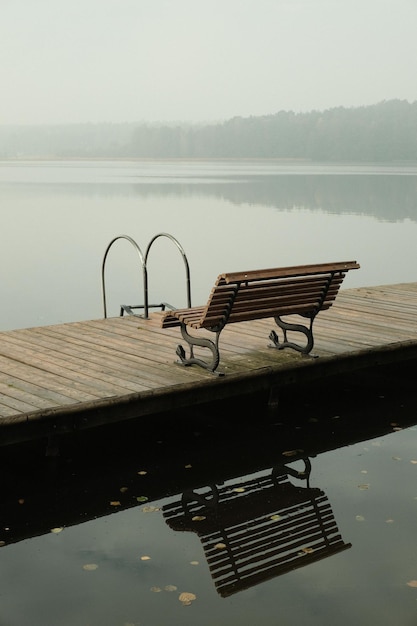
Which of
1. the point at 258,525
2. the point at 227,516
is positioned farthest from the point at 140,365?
the point at 258,525

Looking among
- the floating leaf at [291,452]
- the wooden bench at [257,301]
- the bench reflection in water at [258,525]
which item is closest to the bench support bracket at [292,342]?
the wooden bench at [257,301]

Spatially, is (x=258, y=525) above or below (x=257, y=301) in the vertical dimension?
below

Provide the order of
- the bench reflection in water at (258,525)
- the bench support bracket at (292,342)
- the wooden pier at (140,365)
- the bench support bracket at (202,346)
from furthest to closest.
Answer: the bench support bracket at (292,342) < the bench support bracket at (202,346) < the wooden pier at (140,365) < the bench reflection in water at (258,525)

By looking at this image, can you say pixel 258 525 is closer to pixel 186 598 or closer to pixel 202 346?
pixel 186 598

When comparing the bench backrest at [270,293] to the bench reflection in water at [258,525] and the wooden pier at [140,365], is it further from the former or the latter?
the bench reflection in water at [258,525]

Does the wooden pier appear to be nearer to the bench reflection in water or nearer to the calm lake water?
the calm lake water

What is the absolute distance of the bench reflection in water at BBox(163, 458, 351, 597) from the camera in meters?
5.18

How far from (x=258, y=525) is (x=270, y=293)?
218 cm

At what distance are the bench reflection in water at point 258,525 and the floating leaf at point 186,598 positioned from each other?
17 cm

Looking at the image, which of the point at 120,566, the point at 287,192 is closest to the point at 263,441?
the point at 120,566

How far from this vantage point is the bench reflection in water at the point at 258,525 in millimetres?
5176

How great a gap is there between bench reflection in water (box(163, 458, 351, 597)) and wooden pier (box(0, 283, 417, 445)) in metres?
0.80

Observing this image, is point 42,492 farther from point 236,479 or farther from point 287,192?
point 287,192

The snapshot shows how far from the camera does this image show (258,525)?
228 inches
